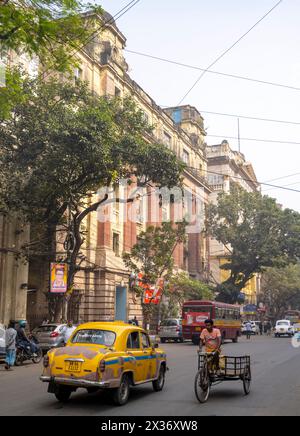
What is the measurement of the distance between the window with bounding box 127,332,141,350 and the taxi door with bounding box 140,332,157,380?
0.67 feet

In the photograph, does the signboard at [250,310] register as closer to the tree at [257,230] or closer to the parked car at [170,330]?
the tree at [257,230]

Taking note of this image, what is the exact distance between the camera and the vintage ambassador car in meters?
9.41

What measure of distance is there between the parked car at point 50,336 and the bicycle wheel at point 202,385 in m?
12.8

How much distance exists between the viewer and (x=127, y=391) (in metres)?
10.1

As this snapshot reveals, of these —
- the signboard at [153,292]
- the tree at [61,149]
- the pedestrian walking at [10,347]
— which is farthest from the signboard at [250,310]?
the pedestrian walking at [10,347]

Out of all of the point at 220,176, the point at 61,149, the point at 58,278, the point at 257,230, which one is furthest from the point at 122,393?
the point at 220,176

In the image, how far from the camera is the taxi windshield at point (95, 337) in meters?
10.4

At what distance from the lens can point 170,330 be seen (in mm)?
34875

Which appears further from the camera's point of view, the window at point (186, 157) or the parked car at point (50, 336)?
the window at point (186, 157)

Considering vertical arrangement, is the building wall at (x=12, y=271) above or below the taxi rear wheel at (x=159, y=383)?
above

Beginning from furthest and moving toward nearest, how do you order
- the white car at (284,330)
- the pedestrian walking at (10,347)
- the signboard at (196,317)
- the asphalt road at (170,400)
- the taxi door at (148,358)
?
1. the white car at (284,330)
2. the signboard at (196,317)
3. the pedestrian walking at (10,347)
4. the taxi door at (148,358)
5. the asphalt road at (170,400)

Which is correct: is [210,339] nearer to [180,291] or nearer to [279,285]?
[180,291]

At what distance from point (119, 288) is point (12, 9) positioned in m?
28.3

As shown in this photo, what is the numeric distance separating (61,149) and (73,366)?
1368cm
